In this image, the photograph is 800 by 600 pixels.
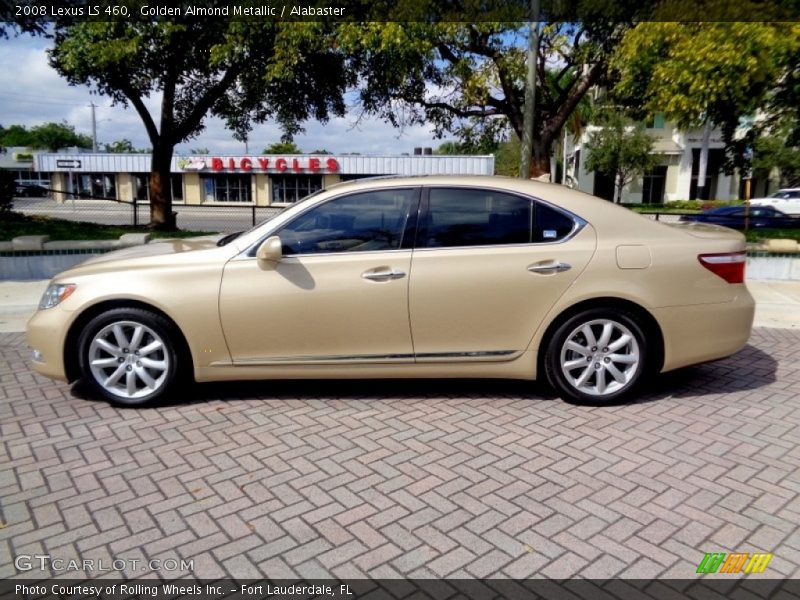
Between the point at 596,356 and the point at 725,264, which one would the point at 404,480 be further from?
the point at 725,264

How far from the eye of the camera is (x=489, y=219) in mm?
4586

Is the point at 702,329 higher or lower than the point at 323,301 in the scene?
Result: lower

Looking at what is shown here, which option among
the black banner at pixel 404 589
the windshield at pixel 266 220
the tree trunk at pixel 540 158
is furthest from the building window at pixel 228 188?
the black banner at pixel 404 589

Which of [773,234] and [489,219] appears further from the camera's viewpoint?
[773,234]

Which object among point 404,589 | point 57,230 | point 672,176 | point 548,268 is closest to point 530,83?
point 548,268

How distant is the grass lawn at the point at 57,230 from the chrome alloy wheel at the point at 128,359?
823cm

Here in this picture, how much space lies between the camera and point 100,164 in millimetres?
49188

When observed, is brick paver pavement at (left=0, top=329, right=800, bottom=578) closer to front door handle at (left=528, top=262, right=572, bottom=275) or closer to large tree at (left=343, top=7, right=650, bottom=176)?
front door handle at (left=528, top=262, right=572, bottom=275)

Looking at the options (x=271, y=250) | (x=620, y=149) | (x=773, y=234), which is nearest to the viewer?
(x=271, y=250)

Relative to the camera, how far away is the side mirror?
4.35m

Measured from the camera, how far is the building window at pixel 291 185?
49.7 m

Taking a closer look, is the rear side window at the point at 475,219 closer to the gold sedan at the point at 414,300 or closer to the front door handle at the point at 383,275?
the gold sedan at the point at 414,300

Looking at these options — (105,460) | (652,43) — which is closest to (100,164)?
(652,43)

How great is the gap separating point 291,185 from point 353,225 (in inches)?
1872
